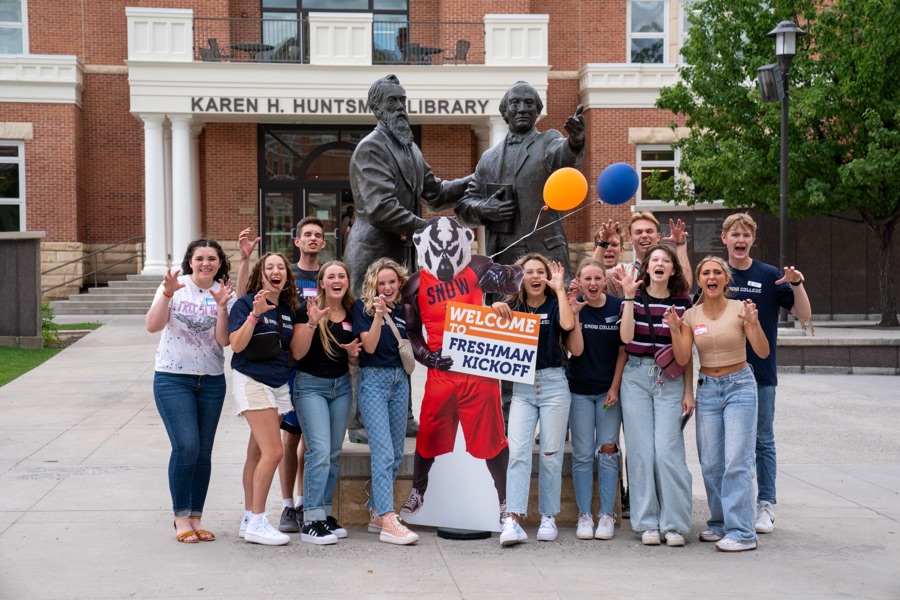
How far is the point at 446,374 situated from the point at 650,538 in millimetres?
1509

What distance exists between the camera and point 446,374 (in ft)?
20.1

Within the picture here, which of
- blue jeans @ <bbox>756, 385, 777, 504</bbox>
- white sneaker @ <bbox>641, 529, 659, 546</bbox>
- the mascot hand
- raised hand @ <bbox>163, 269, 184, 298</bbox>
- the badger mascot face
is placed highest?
the badger mascot face

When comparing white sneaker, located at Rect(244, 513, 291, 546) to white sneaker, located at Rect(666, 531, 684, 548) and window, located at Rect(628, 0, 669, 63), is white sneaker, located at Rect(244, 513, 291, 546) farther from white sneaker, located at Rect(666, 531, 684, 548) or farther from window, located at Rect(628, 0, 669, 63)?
window, located at Rect(628, 0, 669, 63)

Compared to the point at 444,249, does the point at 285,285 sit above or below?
below

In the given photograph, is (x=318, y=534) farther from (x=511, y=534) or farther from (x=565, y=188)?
(x=565, y=188)

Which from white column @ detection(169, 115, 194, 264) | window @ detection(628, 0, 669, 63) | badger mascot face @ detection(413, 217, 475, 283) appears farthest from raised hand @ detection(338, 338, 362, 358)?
window @ detection(628, 0, 669, 63)

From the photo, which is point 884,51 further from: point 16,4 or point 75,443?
point 16,4

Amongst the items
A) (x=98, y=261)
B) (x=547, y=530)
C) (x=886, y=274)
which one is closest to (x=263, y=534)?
(x=547, y=530)

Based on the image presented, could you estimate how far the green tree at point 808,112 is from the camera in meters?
17.5

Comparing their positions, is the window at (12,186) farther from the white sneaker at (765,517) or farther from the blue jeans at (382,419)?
the white sneaker at (765,517)

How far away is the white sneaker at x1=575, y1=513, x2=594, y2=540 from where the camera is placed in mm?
6031

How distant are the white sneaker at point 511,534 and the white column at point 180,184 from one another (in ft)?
64.0

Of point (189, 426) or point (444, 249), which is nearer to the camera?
point (189, 426)

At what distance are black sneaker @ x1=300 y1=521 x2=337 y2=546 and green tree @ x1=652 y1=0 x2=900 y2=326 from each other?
45.8 ft
